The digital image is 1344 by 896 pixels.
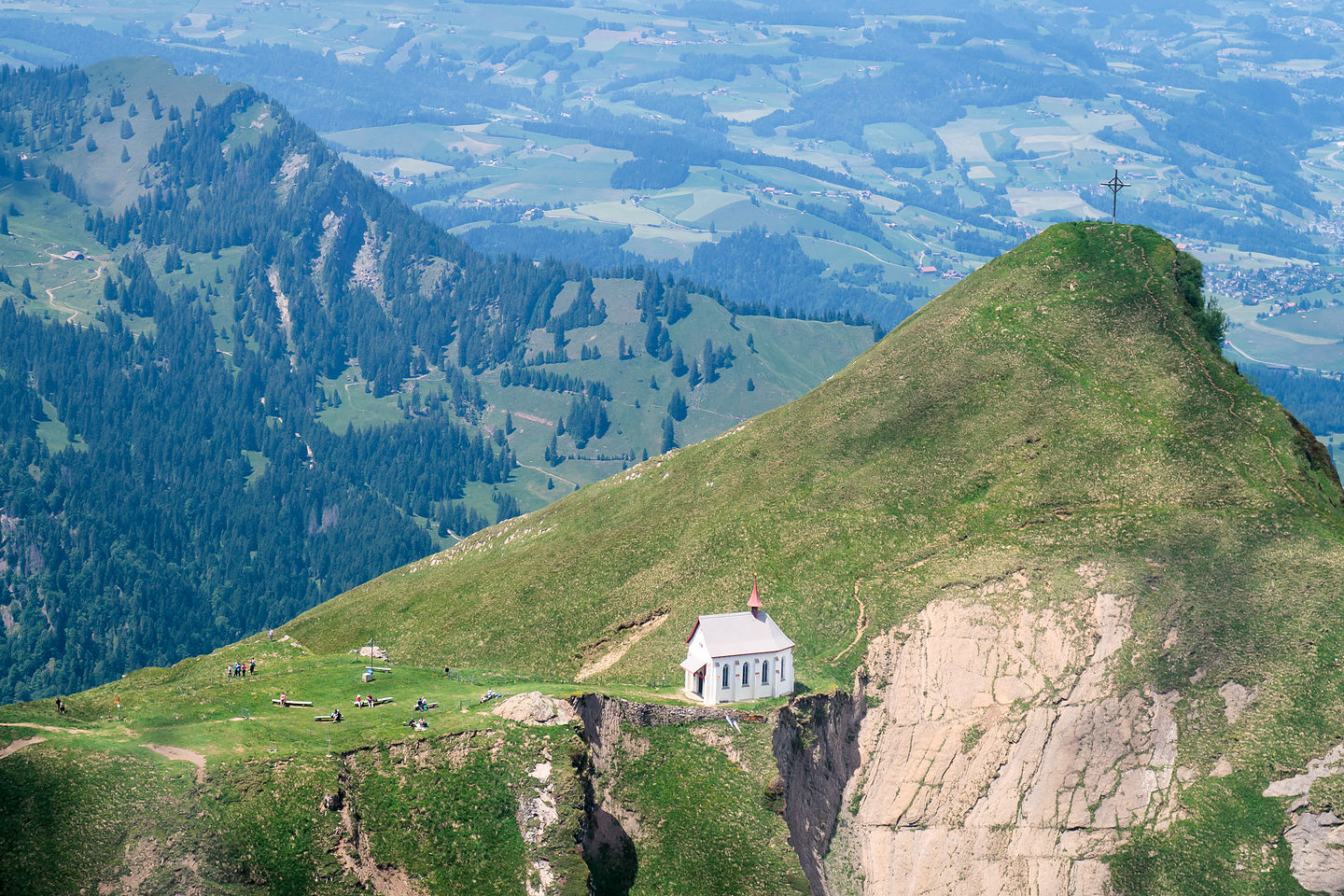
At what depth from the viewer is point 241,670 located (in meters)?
119

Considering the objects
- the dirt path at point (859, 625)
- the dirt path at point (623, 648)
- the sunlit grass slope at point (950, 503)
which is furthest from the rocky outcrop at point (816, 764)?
the dirt path at point (623, 648)

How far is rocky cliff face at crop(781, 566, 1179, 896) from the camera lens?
118188 millimetres

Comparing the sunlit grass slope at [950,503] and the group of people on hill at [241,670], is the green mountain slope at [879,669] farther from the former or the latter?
the group of people on hill at [241,670]

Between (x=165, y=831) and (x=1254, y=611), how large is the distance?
307ft

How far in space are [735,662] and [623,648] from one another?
2353 centimetres

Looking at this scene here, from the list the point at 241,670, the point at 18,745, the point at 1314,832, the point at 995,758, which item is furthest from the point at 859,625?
the point at 18,745

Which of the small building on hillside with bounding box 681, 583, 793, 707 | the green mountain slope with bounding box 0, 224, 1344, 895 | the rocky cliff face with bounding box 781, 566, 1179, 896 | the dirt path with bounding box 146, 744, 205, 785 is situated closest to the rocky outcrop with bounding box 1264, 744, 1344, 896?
the green mountain slope with bounding box 0, 224, 1344, 895

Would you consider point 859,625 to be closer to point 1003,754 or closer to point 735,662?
point 1003,754

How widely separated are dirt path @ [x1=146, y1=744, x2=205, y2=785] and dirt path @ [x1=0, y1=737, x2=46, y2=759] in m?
6.58

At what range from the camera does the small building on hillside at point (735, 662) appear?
11319cm

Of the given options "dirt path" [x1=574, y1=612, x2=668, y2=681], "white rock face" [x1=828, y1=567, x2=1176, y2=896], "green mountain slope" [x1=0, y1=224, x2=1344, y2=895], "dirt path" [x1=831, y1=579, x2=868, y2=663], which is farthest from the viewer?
"dirt path" [x1=574, y1=612, x2=668, y2=681]

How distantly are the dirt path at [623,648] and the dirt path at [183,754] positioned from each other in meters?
44.7

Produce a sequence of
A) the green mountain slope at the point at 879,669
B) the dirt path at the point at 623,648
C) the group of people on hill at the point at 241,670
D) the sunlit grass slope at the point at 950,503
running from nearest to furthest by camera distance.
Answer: the green mountain slope at the point at 879,669
the group of people on hill at the point at 241,670
the dirt path at the point at 623,648
the sunlit grass slope at the point at 950,503

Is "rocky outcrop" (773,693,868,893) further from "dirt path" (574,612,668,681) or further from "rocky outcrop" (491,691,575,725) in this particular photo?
"dirt path" (574,612,668,681)
